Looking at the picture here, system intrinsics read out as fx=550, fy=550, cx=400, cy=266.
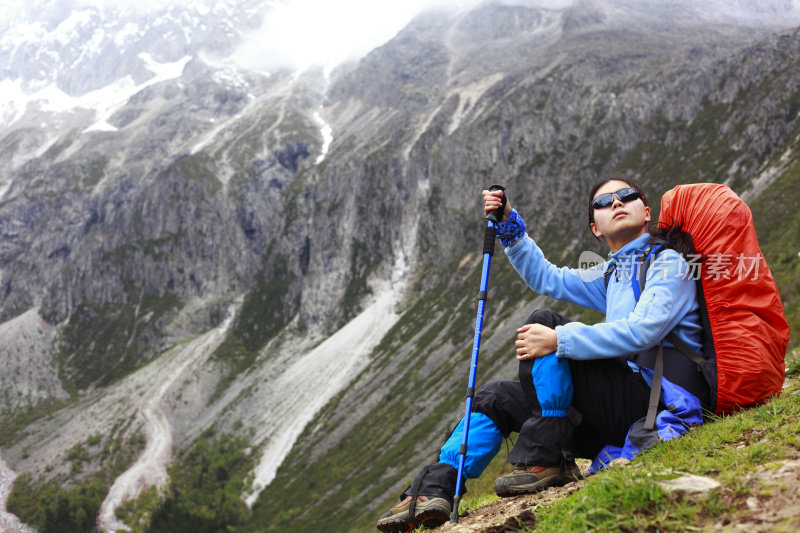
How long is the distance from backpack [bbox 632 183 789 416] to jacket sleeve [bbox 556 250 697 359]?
419mm

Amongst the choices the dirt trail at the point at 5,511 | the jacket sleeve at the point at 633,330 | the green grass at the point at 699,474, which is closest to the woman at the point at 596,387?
the jacket sleeve at the point at 633,330

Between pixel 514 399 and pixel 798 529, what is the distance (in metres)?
4.05

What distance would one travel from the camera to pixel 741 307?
6.53 meters

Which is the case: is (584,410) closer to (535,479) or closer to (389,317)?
(535,479)

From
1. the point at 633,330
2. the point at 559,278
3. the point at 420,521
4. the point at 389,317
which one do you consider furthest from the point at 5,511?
the point at 633,330

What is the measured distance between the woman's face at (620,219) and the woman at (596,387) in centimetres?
1

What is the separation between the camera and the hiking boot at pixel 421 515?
23.6 ft

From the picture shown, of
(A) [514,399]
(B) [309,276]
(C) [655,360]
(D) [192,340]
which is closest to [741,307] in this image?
(C) [655,360]

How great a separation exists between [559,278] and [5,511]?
17327 centimetres

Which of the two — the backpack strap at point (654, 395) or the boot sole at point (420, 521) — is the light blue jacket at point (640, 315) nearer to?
the backpack strap at point (654, 395)

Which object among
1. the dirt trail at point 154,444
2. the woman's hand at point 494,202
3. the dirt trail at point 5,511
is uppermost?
the woman's hand at point 494,202

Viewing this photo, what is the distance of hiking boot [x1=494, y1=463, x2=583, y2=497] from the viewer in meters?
6.89

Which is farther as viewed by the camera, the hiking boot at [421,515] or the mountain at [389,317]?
the mountain at [389,317]

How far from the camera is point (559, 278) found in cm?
878
